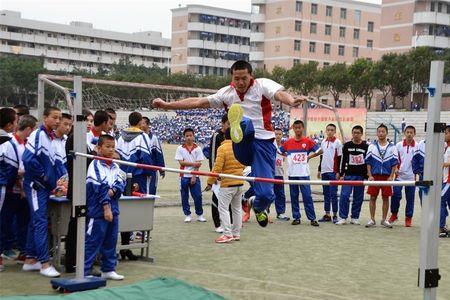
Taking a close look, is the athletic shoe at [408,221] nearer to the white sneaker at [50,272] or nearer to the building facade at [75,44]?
the white sneaker at [50,272]

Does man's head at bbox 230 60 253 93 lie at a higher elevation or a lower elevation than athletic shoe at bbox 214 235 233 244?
higher

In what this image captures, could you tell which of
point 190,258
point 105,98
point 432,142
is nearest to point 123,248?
point 190,258

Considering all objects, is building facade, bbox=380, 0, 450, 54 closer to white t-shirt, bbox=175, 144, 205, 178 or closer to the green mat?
white t-shirt, bbox=175, 144, 205, 178

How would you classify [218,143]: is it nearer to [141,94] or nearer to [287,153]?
[287,153]

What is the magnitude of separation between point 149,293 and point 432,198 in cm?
237

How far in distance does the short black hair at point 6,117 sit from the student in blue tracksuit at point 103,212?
1133 mm

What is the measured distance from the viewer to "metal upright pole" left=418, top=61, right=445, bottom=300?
3990mm

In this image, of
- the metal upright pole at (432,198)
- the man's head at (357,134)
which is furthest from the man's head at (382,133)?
the metal upright pole at (432,198)

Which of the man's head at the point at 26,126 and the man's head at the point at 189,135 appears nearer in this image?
the man's head at the point at 26,126

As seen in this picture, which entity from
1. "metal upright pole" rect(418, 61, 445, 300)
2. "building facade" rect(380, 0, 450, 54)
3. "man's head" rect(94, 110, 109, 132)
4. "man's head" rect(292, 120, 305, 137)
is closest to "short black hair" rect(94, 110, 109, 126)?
"man's head" rect(94, 110, 109, 132)

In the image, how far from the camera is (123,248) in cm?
655

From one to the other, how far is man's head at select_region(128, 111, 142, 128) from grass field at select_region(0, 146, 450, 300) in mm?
1518

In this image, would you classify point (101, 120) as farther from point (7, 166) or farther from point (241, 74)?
point (241, 74)

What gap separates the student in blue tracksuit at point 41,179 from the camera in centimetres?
588
